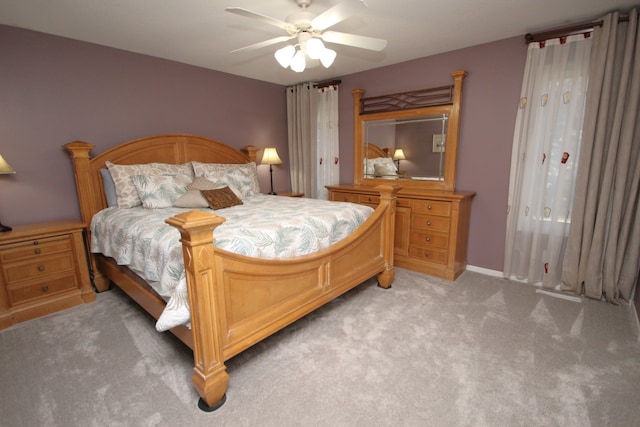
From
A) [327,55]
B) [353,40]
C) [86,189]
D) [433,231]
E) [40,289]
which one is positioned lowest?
[40,289]

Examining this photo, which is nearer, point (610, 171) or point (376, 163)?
point (610, 171)

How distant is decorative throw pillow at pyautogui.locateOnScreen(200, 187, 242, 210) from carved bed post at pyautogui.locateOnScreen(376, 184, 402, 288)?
1.34 m

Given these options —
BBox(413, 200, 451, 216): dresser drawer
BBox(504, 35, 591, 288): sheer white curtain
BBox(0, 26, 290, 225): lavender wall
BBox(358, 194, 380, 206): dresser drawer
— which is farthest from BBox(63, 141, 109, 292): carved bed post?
BBox(504, 35, 591, 288): sheer white curtain

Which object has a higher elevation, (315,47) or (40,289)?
(315,47)

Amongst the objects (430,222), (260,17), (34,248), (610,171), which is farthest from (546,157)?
(34,248)

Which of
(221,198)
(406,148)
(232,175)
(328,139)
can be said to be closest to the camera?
(221,198)

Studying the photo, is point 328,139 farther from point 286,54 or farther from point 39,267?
point 39,267

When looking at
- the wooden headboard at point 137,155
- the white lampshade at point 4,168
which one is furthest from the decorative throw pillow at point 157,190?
the white lampshade at point 4,168

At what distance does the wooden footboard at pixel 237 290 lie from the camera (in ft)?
4.50

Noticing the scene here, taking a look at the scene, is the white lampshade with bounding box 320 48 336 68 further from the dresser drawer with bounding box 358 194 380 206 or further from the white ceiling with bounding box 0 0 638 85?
the dresser drawer with bounding box 358 194 380 206

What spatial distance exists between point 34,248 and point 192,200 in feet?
3.82

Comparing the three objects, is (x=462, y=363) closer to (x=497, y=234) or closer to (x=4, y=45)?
(x=497, y=234)

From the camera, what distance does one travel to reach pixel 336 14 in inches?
67.2

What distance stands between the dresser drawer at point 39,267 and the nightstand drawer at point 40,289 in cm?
6
